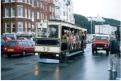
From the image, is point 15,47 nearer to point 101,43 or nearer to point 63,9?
point 101,43

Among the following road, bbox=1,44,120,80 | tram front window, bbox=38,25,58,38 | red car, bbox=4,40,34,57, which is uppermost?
tram front window, bbox=38,25,58,38

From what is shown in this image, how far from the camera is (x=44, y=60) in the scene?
21125 millimetres

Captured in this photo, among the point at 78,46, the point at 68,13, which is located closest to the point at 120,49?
the point at 78,46

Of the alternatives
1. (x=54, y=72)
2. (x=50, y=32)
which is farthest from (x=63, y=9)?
(x=54, y=72)

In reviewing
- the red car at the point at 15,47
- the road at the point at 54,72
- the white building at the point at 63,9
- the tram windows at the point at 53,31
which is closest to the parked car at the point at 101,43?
the red car at the point at 15,47

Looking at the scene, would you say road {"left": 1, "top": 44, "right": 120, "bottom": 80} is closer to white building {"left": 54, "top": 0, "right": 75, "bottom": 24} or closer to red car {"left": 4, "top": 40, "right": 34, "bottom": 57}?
red car {"left": 4, "top": 40, "right": 34, "bottom": 57}

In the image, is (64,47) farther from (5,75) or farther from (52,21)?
(5,75)

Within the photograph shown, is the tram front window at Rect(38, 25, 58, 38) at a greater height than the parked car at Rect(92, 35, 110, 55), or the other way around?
the tram front window at Rect(38, 25, 58, 38)

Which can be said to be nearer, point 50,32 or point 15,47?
point 50,32

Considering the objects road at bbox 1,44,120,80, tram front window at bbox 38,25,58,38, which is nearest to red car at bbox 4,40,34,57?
tram front window at bbox 38,25,58,38

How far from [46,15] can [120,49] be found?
4508 centimetres

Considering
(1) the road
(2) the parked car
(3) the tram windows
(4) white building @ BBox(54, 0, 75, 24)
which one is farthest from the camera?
(4) white building @ BBox(54, 0, 75, 24)

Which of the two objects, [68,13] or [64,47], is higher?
[68,13]

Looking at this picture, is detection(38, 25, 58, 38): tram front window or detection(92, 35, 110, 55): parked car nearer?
detection(38, 25, 58, 38): tram front window
